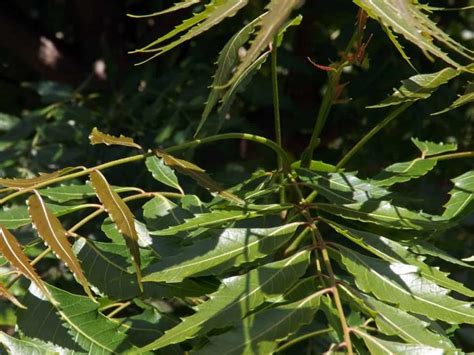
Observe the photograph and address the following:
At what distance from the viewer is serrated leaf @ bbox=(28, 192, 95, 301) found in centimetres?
63

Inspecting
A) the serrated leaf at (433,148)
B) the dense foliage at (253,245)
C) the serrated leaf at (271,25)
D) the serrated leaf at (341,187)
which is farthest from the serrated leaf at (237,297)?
the serrated leaf at (433,148)

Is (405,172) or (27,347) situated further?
(405,172)

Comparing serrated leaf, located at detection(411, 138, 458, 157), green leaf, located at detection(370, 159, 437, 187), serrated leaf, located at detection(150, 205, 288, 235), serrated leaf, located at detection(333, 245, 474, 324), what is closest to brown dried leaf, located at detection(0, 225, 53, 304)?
serrated leaf, located at detection(150, 205, 288, 235)

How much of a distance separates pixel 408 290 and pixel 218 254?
155 mm

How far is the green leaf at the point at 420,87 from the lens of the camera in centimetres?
75

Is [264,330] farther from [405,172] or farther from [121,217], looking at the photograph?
[405,172]

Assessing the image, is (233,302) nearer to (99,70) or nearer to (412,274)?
(412,274)

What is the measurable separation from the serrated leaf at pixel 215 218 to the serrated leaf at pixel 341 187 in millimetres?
73

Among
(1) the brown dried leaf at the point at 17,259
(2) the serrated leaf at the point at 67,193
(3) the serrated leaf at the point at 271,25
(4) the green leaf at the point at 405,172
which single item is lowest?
(1) the brown dried leaf at the point at 17,259

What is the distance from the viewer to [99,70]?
1731 mm

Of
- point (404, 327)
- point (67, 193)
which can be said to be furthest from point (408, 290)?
point (67, 193)

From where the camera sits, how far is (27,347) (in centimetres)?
68

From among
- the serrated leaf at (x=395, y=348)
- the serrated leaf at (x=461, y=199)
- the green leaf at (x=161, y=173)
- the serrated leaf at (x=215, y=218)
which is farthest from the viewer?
the green leaf at (x=161, y=173)

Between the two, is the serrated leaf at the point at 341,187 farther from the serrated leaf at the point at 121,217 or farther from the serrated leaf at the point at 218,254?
the serrated leaf at the point at 121,217
